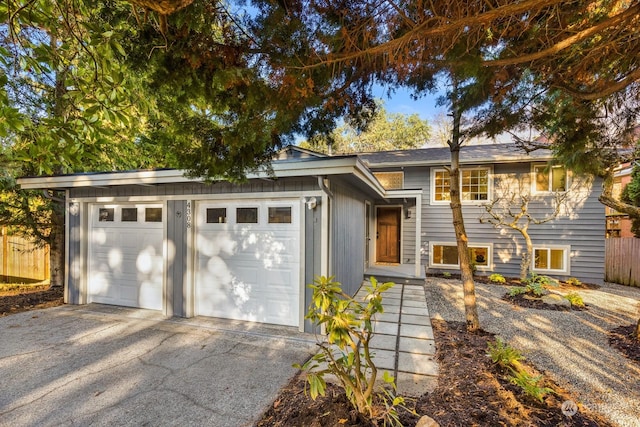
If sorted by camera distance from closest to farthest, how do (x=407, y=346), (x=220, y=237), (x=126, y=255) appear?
(x=407, y=346)
(x=220, y=237)
(x=126, y=255)

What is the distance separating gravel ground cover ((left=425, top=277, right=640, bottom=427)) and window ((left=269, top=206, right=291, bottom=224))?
3.12 metres

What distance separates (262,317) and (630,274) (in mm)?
10632

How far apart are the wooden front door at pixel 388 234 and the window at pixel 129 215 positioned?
7.34 meters

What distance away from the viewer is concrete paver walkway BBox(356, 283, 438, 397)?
9.34ft

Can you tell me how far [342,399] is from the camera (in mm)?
2195

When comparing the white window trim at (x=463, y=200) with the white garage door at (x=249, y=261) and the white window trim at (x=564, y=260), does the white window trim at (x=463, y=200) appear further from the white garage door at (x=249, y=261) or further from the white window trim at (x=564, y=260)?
the white garage door at (x=249, y=261)

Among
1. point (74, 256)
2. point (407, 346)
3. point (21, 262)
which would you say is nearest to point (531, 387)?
point (407, 346)

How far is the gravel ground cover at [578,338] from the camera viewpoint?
268cm

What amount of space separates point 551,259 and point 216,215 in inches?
369

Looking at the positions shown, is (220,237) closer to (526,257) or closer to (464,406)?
A: (464,406)

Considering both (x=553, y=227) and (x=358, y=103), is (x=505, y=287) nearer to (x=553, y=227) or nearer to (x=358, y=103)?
(x=553, y=227)

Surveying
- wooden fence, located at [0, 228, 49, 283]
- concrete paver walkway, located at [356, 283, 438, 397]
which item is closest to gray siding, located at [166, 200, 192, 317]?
concrete paver walkway, located at [356, 283, 438, 397]

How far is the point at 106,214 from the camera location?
5629mm

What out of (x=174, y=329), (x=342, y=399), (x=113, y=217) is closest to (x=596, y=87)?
(x=342, y=399)
